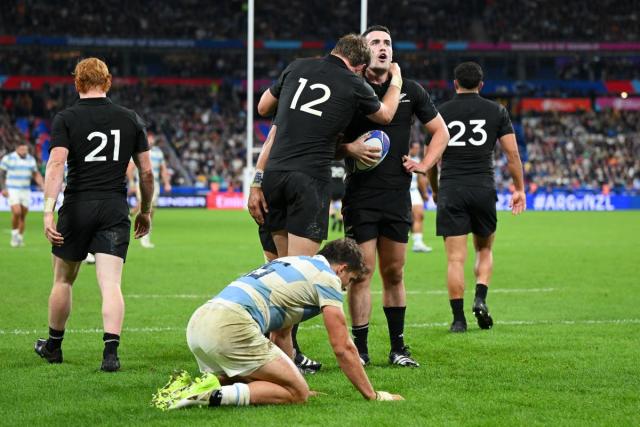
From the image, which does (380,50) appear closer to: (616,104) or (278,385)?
(278,385)

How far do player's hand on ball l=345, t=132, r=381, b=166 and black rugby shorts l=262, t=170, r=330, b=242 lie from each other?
0.42 m

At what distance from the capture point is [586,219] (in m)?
33.7

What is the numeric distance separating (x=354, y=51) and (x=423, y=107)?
1004 mm

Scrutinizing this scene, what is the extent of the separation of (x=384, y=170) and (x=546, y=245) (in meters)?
15.2

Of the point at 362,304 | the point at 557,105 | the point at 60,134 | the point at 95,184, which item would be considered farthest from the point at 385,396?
the point at 557,105

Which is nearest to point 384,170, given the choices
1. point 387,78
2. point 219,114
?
point 387,78

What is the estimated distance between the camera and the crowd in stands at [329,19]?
52875mm

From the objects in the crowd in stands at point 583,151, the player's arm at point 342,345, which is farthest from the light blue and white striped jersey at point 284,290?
the crowd in stands at point 583,151

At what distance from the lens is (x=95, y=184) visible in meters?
7.77

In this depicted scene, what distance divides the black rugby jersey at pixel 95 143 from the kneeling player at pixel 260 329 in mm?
1962

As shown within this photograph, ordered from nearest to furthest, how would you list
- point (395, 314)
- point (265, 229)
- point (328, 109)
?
point (328, 109), point (265, 229), point (395, 314)

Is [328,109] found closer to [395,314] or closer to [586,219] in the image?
[395,314]

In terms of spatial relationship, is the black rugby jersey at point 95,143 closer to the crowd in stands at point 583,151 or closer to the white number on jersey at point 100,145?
the white number on jersey at point 100,145

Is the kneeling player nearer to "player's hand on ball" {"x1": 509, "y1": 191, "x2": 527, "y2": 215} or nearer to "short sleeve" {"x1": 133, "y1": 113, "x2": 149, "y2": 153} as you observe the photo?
"short sleeve" {"x1": 133, "y1": 113, "x2": 149, "y2": 153}
